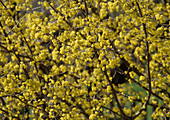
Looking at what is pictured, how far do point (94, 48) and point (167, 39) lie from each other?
1.75 metres

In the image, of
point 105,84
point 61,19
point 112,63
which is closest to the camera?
point 112,63

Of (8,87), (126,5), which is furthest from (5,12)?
(126,5)

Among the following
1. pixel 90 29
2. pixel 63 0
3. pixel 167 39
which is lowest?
pixel 167 39

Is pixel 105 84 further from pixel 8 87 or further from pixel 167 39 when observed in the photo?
pixel 8 87

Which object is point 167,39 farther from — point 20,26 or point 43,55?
point 20,26

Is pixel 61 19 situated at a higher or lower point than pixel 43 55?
higher

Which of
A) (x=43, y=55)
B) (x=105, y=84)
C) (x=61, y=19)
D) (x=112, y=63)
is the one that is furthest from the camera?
(x=105, y=84)

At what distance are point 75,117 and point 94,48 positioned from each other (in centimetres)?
147

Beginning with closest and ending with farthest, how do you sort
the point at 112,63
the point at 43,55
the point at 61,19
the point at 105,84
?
the point at 112,63
the point at 61,19
the point at 43,55
the point at 105,84

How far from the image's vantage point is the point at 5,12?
465cm

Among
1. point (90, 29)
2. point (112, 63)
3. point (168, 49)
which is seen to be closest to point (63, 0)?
point (90, 29)

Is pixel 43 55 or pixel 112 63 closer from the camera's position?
pixel 112 63

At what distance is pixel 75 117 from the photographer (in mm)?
4570

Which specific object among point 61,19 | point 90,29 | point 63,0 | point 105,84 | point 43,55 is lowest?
point 105,84
